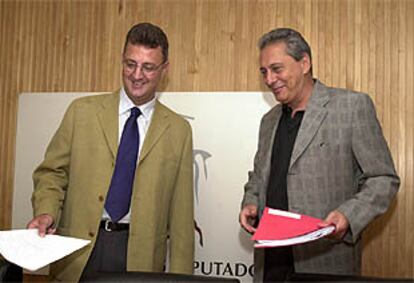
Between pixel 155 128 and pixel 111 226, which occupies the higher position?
pixel 155 128

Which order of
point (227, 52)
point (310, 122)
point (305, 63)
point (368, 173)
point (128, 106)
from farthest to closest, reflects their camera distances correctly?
point (227, 52), point (128, 106), point (305, 63), point (310, 122), point (368, 173)

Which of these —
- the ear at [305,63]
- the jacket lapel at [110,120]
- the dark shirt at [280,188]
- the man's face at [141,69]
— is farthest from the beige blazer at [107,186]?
the ear at [305,63]

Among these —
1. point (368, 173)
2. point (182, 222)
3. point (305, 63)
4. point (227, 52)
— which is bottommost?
point (182, 222)

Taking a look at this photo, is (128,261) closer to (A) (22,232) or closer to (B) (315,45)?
(A) (22,232)

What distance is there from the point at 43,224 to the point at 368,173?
3.65 ft

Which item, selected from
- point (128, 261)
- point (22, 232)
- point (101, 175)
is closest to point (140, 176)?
point (101, 175)

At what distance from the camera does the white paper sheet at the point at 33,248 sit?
1.35 metres

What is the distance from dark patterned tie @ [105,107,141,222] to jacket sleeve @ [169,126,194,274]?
222 millimetres

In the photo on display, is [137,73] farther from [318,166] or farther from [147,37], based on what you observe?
[318,166]

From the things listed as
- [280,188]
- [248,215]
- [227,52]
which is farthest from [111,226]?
[227,52]

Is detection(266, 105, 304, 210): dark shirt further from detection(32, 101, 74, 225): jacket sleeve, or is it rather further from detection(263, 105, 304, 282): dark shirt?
detection(32, 101, 74, 225): jacket sleeve

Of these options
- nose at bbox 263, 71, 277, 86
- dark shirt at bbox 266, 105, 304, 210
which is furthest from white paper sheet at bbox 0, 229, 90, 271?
nose at bbox 263, 71, 277, 86

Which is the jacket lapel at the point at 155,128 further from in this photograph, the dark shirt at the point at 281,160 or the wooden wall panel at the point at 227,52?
the wooden wall panel at the point at 227,52

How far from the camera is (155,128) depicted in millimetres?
2154
